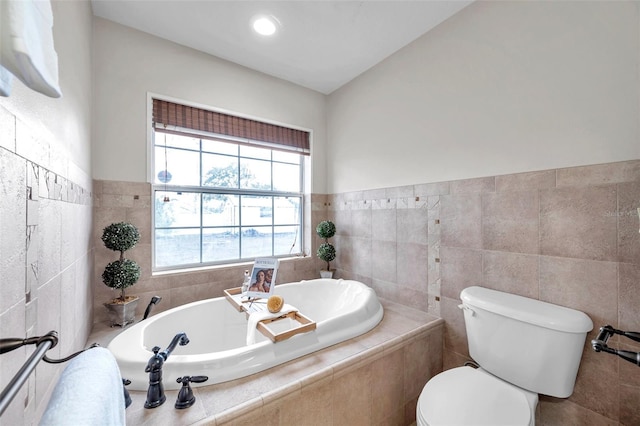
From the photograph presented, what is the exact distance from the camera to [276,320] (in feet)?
5.41

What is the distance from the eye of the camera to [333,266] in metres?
2.87

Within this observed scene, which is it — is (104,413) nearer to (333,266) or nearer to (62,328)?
(62,328)

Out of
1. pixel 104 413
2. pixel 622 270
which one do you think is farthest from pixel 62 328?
pixel 622 270

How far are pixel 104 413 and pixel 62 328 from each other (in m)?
0.76

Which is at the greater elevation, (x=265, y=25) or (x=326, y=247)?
(x=265, y=25)

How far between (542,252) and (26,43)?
2015mm

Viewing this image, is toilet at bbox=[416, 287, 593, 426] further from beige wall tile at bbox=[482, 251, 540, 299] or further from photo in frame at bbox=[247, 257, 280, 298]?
photo in frame at bbox=[247, 257, 280, 298]

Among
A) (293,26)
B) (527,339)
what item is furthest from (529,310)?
(293,26)

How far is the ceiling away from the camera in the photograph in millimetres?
1729

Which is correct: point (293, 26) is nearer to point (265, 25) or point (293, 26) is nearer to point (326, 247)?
point (265, 25)

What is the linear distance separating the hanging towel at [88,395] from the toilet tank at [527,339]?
1632 mm

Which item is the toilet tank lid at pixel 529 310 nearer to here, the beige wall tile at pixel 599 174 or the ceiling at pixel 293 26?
the beige wall tile at pixel 599 174

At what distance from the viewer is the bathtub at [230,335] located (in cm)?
117

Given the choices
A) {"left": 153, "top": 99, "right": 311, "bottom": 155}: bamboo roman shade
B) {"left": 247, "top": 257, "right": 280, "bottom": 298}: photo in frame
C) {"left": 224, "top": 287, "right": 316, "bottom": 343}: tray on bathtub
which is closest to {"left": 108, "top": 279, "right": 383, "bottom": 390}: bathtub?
{"left": 224, "top": 287, "right": 316, "bottom": 343}: tray on bathtub
